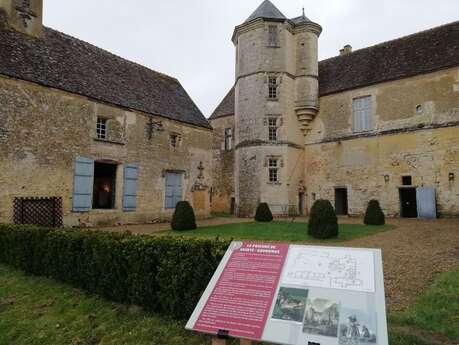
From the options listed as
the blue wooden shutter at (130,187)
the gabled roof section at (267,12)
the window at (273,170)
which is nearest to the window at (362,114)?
the window at (273,170)

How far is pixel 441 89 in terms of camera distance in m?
15.9

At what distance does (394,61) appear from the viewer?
59.7 feet

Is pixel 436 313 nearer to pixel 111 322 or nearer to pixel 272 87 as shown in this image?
pixel 111 322

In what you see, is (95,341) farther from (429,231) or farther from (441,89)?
(441,89)

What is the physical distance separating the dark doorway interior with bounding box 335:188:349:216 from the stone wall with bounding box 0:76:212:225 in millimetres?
9555

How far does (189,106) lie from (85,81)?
7082 mm

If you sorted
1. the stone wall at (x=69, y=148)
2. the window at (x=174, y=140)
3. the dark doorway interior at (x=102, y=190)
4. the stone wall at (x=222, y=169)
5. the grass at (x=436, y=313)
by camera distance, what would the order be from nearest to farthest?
the grass at (x=436, y=313) → the stone wall at (x=69, y=148) → the window at (x=174, y=140) → the dark doorway interior at (x=102, y=190) → the stone wall at (x=222, y=169)

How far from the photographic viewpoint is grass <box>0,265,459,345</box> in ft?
12.4

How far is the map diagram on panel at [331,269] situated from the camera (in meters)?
2.63

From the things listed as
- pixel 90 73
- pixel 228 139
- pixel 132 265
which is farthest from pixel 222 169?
pixel 132 265

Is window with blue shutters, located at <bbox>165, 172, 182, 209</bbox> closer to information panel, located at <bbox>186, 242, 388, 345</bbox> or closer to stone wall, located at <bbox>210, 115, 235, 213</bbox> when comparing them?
stone wall, located at <bbox>210, 115, 235, 213</bbox>

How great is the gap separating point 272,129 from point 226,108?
7740 millimetres

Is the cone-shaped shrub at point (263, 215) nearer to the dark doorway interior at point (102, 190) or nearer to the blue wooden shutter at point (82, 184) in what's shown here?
the blue wooden shutter at point (82, 184)

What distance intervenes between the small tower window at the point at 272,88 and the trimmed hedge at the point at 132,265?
16.2 meters
